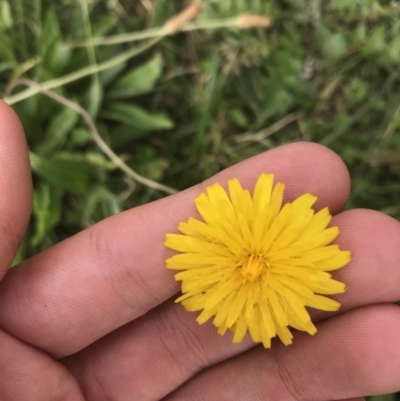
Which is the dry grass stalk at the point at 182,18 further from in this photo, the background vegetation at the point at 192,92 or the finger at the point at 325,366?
the finger at the point at 325,366

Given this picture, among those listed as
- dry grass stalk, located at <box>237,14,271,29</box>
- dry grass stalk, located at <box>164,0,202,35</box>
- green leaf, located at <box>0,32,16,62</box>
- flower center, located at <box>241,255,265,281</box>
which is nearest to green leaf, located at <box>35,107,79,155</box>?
green leaf, located at <box>0,32,16,62</box>

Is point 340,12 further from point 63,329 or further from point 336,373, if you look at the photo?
point 63,329

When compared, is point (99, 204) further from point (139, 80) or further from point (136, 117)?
point (139, 80)

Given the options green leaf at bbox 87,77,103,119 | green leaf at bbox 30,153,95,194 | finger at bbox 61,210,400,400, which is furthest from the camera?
green leaf at bbox 87,77,103,119

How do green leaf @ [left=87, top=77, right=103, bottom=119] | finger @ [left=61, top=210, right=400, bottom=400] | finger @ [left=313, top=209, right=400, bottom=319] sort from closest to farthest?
1. finger @ [left=313, top=209, right=400, bottom=319]
2. finger @ [left=61, top=210, right=400, bottom=400]
3. green leaf @ [left=87, top=77, right=103, bottom=119]

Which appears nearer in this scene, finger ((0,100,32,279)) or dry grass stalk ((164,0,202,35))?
finger ((0,100,32,279))

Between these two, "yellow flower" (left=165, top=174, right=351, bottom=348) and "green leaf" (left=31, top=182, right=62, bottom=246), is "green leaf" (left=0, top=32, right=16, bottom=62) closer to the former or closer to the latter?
"green leaf" (left=31, top=182, right=62, bottom=246)
